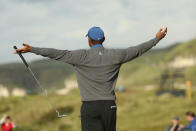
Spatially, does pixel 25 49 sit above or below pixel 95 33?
below

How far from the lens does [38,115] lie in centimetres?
4494

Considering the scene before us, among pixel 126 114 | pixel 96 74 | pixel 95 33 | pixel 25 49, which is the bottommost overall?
pixel 126 114

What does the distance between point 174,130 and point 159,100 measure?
39.9 m

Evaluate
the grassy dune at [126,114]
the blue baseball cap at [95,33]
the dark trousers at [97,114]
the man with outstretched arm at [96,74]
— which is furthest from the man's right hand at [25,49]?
the grassy dune at [126,114]

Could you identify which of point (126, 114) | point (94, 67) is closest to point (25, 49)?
point (94, 67)

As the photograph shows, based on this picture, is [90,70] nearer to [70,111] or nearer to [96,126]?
[96,126]

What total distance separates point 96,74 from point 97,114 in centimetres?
60

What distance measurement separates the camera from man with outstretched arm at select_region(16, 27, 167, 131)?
5.48 m

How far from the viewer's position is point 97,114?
18.0 feet

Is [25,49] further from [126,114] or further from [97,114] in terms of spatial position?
[126,114]

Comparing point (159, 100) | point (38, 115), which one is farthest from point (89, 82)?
point (159, 100)

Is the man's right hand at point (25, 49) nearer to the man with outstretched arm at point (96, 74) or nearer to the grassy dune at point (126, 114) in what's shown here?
the man with outstretched arm at point (96, 74)

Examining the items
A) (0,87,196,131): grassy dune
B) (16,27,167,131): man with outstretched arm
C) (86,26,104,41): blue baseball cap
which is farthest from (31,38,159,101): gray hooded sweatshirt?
(0,87,196,131): grassy dune

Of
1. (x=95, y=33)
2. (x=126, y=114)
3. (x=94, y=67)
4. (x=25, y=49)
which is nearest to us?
(x=25, y=49)
